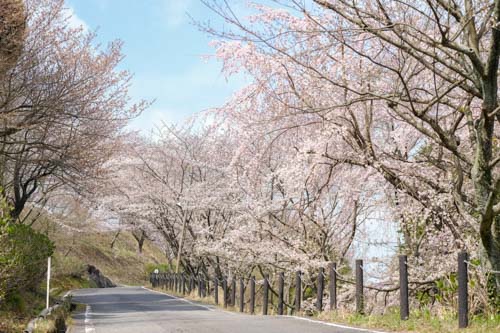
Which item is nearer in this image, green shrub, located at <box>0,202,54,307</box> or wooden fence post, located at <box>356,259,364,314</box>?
green shrub, located at <box>0,202,54,307</box>

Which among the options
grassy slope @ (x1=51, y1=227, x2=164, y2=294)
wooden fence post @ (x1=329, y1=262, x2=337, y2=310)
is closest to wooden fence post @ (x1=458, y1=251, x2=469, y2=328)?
wooden fence post @ (x1=329, y1=262, x2=337, y2=310)

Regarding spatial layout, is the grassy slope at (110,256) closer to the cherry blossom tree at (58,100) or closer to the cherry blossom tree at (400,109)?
the cherry blossom tree at (58,100)

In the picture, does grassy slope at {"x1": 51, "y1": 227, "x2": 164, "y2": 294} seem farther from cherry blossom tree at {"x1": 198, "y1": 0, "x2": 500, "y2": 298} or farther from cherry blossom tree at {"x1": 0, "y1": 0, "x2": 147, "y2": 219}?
cherry blossom tree at {"x1": 198, "y1": 0, "x2": 500, "y2": 298}

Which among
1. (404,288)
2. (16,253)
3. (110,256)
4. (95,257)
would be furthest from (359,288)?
(110,256)

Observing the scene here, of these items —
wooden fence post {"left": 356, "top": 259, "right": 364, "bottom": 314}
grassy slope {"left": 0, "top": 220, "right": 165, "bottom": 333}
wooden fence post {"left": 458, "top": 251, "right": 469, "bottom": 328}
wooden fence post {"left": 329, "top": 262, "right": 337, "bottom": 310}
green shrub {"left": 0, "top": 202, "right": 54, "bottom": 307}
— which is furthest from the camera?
grassy slope {"left": 0, "top": 220, "right": 165, "bottom": 333}

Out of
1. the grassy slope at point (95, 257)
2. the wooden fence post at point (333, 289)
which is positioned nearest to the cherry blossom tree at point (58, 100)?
the wooden fence post at point (333, 289)

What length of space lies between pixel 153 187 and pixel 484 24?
24951mm

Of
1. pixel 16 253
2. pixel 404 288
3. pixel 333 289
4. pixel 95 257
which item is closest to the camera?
pixel 404 288

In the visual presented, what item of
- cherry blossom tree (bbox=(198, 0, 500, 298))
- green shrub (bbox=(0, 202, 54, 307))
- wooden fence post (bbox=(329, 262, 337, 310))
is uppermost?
cherry blossom tree (bbox=(198, 0, 500, 298))

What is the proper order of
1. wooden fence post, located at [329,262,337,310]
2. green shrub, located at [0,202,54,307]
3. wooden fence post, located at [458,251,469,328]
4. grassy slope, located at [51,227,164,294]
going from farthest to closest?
grassy slope, located at [51,227,164,294]
wooden fence post, located at [329,262,337,310]
green shrub, located at [0,202,54,307]
wooden fence post, located at [458,251,469,328]

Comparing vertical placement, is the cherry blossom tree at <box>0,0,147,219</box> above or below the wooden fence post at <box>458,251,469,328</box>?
above

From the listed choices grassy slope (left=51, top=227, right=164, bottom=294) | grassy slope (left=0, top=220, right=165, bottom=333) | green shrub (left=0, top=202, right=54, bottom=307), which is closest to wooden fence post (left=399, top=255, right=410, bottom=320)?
green shrub (left=0, top=202, right=54, bottom=307)

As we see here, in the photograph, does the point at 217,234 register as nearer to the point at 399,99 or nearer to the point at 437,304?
the point at 437,304

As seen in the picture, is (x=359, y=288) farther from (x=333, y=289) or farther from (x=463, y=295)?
(x=463, y=295)
